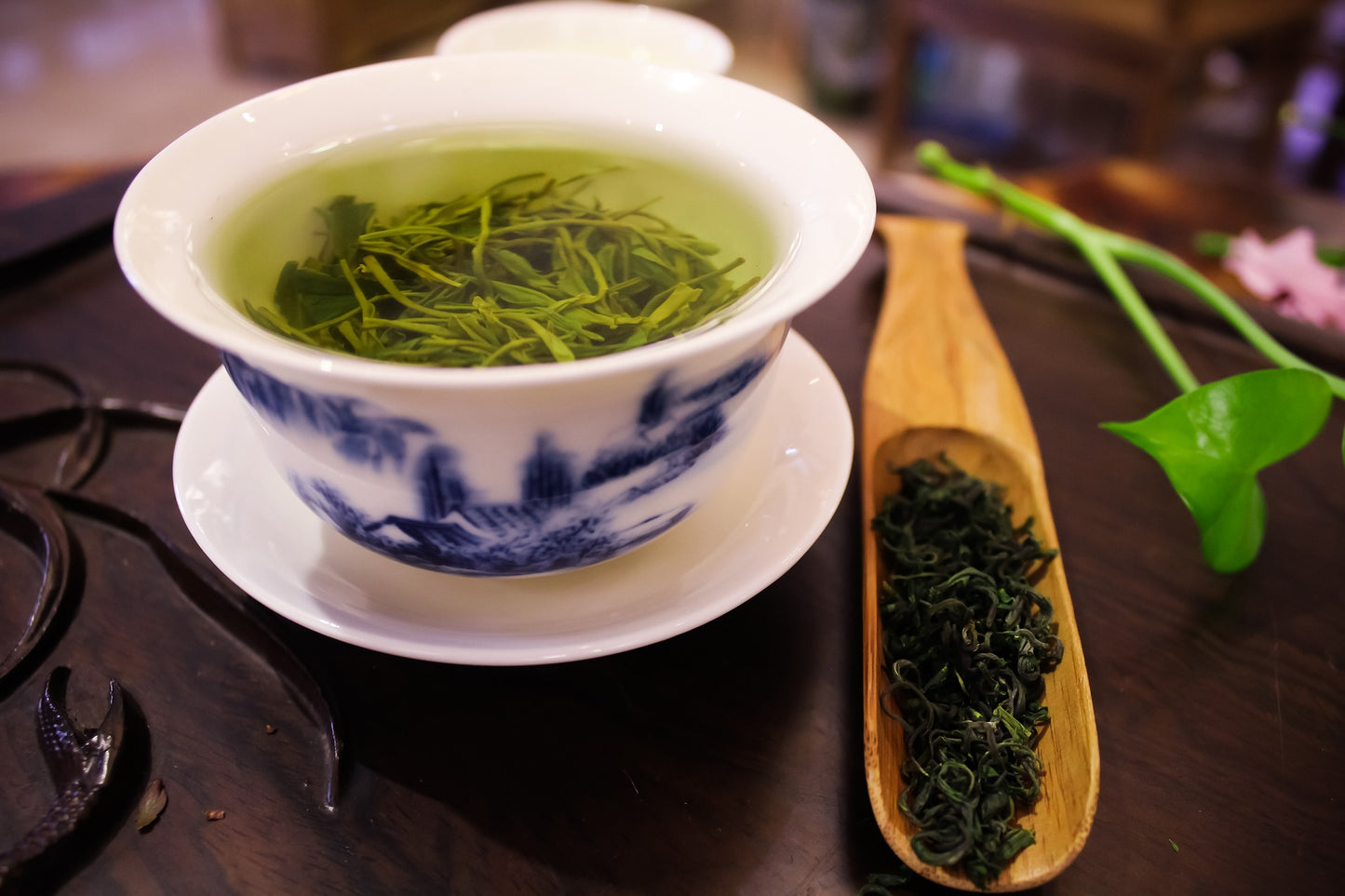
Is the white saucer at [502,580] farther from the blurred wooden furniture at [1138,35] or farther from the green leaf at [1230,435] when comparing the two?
the blurred wooden furniture at [1138,35]

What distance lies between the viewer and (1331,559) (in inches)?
31.0

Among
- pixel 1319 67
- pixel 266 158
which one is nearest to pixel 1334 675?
pixel 266 158

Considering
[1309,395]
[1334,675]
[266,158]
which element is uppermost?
[266,158]

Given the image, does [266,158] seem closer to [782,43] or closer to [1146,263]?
[1146,263]

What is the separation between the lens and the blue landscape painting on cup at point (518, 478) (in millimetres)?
520

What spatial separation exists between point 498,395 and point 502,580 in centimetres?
21

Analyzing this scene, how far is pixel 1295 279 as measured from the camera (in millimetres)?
1173

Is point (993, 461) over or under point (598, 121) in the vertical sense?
under

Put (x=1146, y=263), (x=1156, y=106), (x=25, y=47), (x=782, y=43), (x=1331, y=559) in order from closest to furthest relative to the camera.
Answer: (x=1331, y=559) → (x=1146, y=263) → (x=1156, y=106) → (x=25, y=47) → (x=782, y=43)

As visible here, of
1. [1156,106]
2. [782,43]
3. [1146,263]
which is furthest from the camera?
[782,43]

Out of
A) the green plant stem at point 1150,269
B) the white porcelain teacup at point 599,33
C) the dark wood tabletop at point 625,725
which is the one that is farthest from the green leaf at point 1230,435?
the white porcelain teacup at point 599,33

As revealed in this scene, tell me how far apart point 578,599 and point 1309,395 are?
541 mm

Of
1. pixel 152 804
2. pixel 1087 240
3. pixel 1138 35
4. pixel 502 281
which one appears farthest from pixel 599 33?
pixel 1138 35

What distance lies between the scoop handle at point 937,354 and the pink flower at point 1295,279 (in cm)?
41
